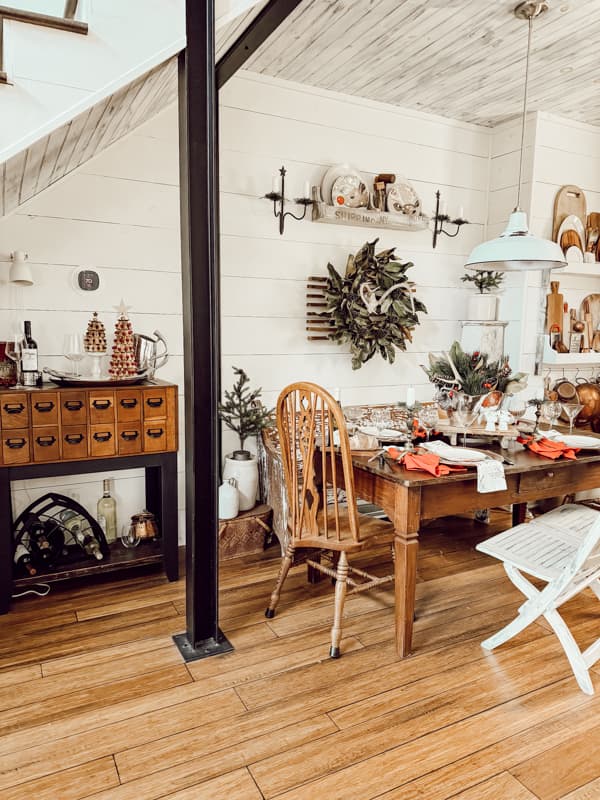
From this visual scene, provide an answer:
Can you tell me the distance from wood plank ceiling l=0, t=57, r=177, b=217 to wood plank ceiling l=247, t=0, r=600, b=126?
0.73 meters

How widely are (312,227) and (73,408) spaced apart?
1.82 m

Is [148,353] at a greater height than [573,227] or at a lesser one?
lesser

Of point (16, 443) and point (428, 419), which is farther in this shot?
point (428, 419)

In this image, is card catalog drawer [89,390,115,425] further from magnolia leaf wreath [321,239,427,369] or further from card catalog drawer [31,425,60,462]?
magnolia leaf wreath [321,239,427,369]

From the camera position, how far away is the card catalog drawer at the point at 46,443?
2.50 m

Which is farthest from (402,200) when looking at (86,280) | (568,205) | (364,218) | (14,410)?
(14,410)

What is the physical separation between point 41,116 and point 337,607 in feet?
6.48

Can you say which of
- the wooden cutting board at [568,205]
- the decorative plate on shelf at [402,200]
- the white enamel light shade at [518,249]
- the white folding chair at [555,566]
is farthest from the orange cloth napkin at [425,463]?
the wooden cutting board at [568,205]

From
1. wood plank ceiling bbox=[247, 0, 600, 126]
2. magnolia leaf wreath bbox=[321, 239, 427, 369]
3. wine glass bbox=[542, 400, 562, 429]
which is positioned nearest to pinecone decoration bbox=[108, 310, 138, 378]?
magnolia leaf wreath bbox=[321, 239, 427, 369]

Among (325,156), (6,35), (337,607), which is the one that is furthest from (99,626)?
(325,156)

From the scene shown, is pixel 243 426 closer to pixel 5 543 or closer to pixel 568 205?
pixel 5 543

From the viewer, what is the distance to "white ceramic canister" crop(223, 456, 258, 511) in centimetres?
324

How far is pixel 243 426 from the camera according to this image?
329 cm

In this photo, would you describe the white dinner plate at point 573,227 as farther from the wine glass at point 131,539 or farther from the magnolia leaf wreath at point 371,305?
the wine glass at point 131,539
